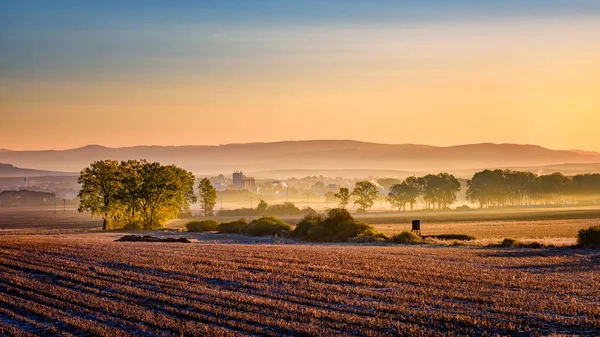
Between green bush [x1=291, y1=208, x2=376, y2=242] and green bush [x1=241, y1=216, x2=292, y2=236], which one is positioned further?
green bush [x1=241, y1=216, x2=292, y2=236]

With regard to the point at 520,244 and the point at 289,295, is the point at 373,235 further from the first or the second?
the point at 289,295

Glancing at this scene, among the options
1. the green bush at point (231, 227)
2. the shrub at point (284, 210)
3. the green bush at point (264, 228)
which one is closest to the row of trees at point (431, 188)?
the shrub at point (284, 210)

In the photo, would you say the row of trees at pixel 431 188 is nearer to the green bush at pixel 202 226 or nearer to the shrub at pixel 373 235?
the green bush at pixel 202 226

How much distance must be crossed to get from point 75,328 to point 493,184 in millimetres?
190103

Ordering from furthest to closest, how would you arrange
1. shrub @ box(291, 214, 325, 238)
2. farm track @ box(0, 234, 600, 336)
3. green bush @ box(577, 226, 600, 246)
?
shrub @ box(291, 214, 325, 238) → green bush @ box(577, 226, 600, 246) → farm track @ box(0, 234, 600, 336)

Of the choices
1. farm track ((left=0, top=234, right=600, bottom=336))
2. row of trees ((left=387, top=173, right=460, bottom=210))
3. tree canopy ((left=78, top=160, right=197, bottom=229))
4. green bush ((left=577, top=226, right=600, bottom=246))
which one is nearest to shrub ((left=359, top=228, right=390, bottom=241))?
green bush ((left=577, top=226, right=600, bottom=246))

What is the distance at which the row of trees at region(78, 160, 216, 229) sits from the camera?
9406 centimetres

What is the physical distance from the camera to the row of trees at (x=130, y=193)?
94062 mm

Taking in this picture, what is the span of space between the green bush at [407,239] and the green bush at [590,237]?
12.4 meters

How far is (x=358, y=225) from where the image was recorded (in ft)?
205

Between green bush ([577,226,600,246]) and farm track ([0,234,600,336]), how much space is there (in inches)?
548

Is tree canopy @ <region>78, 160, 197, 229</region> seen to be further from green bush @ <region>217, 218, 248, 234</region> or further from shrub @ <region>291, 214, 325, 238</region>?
shrub @ <region>291, 214, 325, 238</region>

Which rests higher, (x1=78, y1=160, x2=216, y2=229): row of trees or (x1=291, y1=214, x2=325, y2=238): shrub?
(x1=78, y1=160, x2=216, y2=229): row of trees

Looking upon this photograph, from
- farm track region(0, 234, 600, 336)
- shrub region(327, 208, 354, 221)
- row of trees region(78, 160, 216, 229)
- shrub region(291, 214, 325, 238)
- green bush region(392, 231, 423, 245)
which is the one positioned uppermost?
row of trees region(78, 160, 216, 229)
